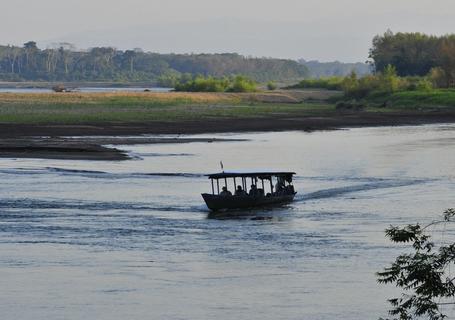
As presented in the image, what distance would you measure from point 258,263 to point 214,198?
1052cm

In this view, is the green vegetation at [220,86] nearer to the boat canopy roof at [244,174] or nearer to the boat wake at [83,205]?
the boat canopy roof at [244,174]

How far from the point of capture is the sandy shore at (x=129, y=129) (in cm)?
6644

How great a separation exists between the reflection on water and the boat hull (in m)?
0.40

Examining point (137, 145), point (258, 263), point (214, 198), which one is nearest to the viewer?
point (258, 263)

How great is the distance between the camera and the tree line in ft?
576

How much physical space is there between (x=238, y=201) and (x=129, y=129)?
4587cm

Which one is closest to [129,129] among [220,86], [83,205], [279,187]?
[279,187]

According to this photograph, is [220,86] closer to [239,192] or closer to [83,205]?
[83,205]

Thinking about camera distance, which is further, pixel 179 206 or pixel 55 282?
pixel 179 206

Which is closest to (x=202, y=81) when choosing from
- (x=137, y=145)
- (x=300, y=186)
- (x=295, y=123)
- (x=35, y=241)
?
(x=295, y=123)

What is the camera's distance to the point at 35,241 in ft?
115

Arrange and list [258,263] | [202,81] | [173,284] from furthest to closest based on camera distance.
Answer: [202,81] → [258,263] → [173,284]

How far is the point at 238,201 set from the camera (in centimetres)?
4259

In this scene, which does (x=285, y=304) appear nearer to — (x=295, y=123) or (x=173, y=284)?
(x=173, y=284)
